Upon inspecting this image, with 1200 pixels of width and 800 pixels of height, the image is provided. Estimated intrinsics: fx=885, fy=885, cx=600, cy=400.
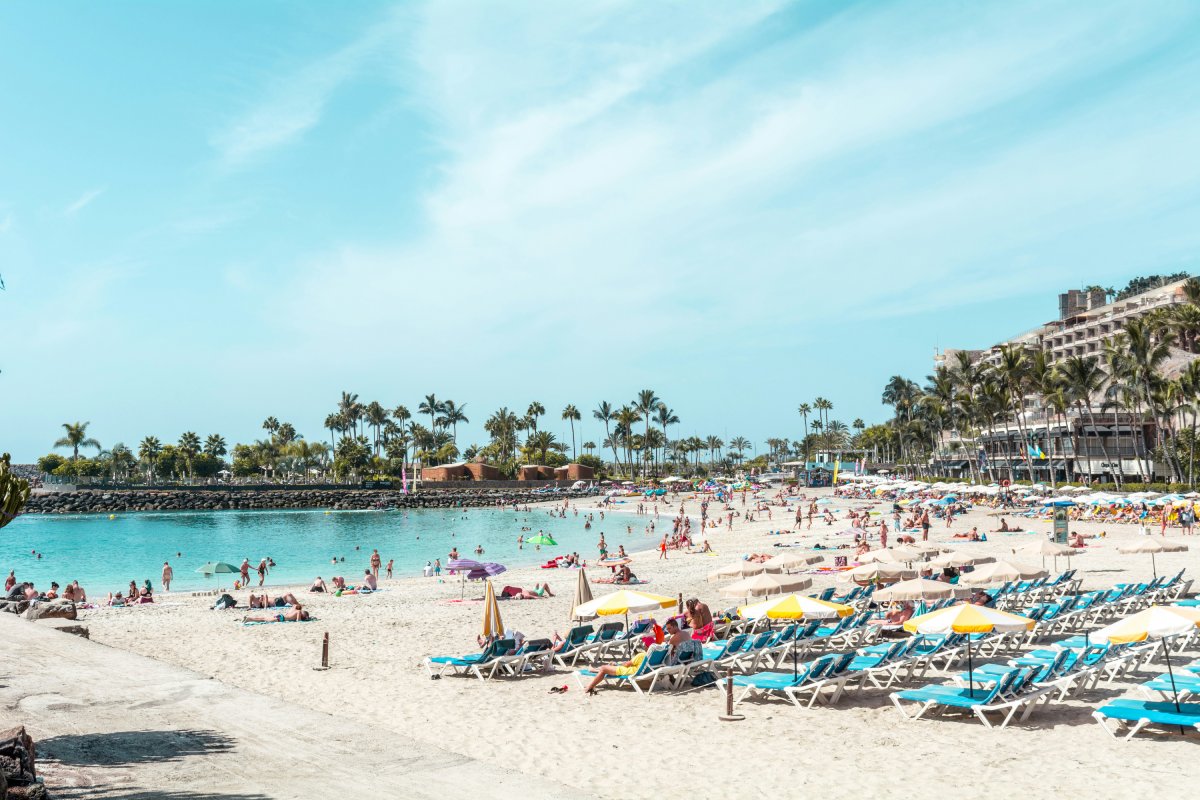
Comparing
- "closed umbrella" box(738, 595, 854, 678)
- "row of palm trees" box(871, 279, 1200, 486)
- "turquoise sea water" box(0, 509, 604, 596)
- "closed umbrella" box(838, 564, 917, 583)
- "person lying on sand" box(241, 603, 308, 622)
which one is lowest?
"turquoise sea water" box(0, 509, 604, 596)

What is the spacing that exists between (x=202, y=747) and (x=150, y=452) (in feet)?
447

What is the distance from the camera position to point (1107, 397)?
59969 mm

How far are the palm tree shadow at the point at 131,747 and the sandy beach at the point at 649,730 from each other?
1.04 metres

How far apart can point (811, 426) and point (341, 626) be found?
16866cm

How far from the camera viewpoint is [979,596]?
14.0 metres

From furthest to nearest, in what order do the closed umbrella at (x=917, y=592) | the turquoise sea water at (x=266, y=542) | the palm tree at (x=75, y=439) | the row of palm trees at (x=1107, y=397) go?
the palm tree at (x=75, y=439)
the row of palm trees at (x=1107, y=397)
the turquoise sea water at (x=266, y=542)
the closed umbrella at (x=917, y=592)

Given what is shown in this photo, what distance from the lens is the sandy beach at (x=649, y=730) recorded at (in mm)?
8336

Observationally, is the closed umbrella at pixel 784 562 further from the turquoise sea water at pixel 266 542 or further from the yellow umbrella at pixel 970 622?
the turquoise sea water at pixel 266 542

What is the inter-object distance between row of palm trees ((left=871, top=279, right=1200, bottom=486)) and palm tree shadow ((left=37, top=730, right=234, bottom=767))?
53004 mm

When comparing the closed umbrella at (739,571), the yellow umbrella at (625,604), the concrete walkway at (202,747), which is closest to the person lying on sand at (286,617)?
the concrete walkway at (202,747)

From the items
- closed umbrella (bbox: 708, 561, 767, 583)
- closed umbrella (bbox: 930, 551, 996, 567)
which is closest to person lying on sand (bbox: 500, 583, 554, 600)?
closed umbrella (bbox: 708, 561, 767, 583)

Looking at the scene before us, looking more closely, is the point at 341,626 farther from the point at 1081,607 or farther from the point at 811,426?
the point at 811,426

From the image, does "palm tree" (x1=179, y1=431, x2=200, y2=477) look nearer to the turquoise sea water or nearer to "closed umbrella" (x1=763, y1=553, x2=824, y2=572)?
the turquoise sea water

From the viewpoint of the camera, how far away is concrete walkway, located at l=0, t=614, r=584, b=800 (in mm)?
7570
